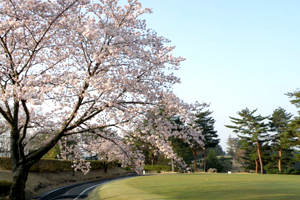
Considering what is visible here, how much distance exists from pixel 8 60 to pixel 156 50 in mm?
6980

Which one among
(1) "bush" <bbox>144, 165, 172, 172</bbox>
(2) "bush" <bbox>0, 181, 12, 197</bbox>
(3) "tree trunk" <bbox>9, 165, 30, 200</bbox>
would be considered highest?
(3) "tree trunk" <bbox>9, 165, 30, 200</bbox>

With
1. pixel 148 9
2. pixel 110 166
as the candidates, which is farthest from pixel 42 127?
pixel 110 166

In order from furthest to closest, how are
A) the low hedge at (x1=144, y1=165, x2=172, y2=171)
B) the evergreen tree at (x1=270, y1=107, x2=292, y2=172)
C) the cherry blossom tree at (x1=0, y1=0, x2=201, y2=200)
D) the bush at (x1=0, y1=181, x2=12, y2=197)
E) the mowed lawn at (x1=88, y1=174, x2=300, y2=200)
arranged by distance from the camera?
the low hedge at (x1=144, y1=165, x2=172, y2=171), the evergreen tree at (x1=270, y1=107, x2=292, y2=172), the bush at (x1=0, y1=181, x2=12, y2=197), the mowed lawn at (x1=88, y1=174, x2=300, y2=200), the cherry blossom tree at (x1=0, y1=0, x2=201, y2=200)

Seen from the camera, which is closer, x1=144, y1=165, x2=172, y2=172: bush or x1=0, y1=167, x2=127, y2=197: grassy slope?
x1=0, y1=167, x2=127, y2=197: grassy slope

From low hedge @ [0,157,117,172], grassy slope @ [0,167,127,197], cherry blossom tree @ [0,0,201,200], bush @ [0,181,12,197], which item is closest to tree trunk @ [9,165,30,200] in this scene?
cherry blossom tree @ [0,0,201,200]

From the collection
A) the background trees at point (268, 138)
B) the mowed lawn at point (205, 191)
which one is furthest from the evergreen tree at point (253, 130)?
the mowed lawn at point (205, 191)

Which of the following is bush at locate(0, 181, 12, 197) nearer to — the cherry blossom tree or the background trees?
the cherry blossom tree

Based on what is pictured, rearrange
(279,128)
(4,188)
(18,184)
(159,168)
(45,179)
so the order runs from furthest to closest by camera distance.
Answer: (159,168) → (279,128) → (45,179) → (4,188) → (18,184)

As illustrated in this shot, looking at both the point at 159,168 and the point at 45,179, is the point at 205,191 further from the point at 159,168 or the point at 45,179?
the point at 159,168

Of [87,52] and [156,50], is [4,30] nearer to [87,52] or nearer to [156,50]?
[87,52]

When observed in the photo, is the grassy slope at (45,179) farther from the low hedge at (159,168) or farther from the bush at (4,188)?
the low hedge at (159,168)

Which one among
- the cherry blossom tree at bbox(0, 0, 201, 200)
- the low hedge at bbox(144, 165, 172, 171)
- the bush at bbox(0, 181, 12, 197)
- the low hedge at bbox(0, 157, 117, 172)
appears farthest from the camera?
the low hedge at bbox(144, 165, 172, 171)

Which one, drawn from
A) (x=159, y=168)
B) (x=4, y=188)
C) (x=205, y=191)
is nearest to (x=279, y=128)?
(x=159, y=168)

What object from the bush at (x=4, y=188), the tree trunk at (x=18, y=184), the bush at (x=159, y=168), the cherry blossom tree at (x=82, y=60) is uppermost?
the cherry blossom tree at (x=82, y=60)
